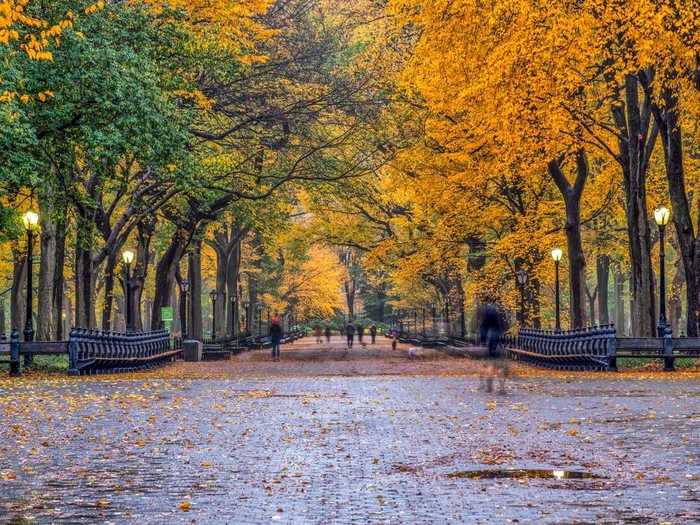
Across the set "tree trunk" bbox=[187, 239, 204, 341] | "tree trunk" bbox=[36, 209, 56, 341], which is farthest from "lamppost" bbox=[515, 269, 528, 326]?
"tree trunk" bbox=[36, 209, 56, 341]

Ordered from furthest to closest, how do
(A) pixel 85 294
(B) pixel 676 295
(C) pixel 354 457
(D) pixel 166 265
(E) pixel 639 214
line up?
(B) pixel 676 295, (D) pixel 166 265, (A) pixel 85 294, (E) pixel 639 214, (C) pixel 354 457

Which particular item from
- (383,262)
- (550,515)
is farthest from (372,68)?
(550,515)

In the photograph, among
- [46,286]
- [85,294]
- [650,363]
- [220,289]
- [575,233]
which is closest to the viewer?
[650,363]

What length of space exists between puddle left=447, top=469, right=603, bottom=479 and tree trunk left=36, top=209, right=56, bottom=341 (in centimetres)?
3117

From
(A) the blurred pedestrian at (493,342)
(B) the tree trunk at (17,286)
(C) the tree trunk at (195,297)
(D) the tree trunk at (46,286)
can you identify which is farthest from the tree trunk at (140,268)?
(A) the blurred pedestrian at (493,342)

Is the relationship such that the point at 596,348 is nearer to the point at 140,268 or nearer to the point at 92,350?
the point at 92,350

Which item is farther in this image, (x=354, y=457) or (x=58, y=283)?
(x=58, y=283)

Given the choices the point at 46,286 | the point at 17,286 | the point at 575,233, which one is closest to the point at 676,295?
the point at 575,233

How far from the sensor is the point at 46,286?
41.2 meters

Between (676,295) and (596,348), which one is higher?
(676,295)

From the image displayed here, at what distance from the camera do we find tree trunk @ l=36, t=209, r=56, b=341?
40.3m

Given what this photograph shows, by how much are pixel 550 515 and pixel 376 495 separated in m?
1.63

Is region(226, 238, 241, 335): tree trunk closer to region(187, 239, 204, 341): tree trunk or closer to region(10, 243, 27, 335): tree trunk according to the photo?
region(187, 239, 204, 341): tree trunk

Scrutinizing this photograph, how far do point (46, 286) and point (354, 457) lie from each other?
31.3 m
